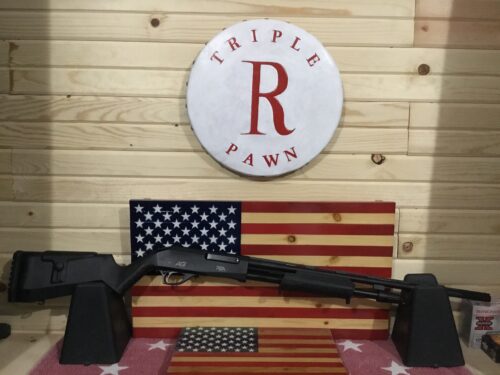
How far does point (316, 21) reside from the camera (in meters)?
1.25

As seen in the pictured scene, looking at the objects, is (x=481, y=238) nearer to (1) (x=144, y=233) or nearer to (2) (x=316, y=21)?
(2) (x=316, y=21)

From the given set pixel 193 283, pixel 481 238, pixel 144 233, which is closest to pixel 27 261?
pixel 144 233

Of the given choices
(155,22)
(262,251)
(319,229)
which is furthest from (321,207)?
(155,22)

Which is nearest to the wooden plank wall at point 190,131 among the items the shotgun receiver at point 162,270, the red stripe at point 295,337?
the shotgun receiver at point 162,270

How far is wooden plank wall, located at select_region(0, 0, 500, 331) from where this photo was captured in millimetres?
1248

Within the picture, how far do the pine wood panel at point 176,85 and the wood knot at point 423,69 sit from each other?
0.04 feet

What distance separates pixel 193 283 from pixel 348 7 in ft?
2.82

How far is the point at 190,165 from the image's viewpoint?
1301 mm

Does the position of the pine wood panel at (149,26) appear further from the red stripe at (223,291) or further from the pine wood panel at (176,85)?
the red stripe at (223,291)

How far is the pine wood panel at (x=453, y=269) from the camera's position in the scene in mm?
1353

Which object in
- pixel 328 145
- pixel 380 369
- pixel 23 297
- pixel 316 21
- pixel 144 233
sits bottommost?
pixel 380 369

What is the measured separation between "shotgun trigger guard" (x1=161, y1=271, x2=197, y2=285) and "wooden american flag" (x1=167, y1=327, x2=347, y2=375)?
15cm

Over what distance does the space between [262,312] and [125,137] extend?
62cm

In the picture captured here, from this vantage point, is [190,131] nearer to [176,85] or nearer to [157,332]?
[176,85]
